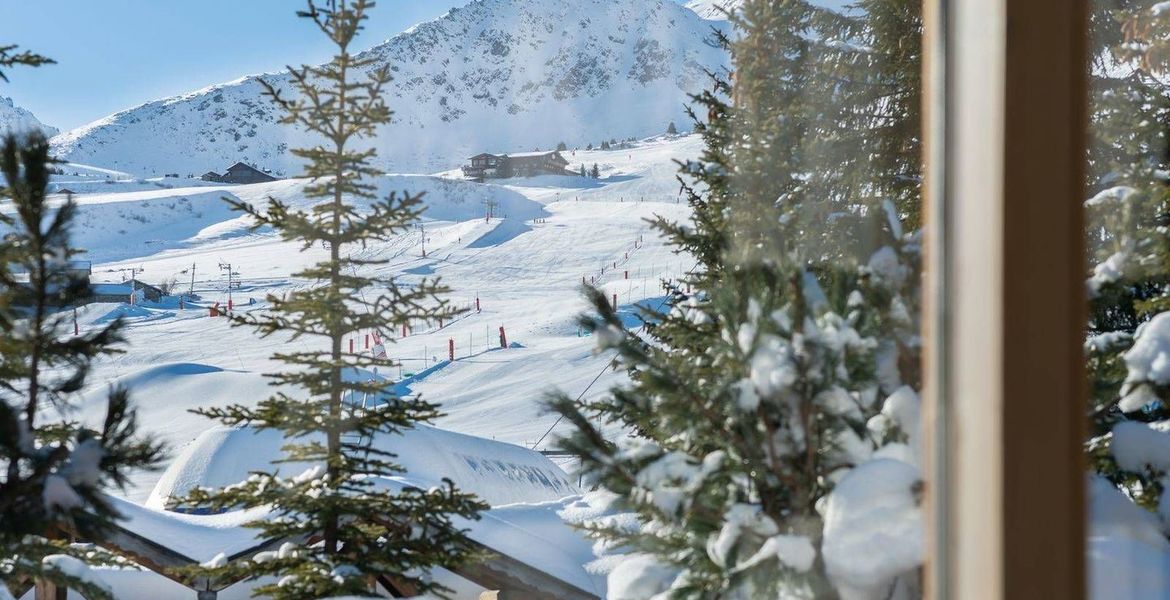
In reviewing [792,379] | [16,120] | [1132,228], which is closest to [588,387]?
[792,379]

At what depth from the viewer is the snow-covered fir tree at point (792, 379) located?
3.21 ft

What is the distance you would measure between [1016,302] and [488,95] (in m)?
1.02

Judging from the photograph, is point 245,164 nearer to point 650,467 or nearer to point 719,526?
point 650,467

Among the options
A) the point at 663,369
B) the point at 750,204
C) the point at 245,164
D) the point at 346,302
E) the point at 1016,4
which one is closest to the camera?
the point at 1016,4

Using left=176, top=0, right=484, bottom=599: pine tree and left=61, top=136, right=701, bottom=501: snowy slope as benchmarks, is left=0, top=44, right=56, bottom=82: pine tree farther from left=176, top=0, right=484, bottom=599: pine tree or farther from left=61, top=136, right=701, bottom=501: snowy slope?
left=176, top=0, right=484, bottom=599: pine tree

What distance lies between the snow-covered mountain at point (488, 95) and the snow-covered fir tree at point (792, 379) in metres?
0.25

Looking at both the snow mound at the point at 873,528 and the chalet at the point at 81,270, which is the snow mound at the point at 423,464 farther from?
the snow mound at the point at 873,528

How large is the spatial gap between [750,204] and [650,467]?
470 millimetres

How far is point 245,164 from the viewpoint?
58.6 inches

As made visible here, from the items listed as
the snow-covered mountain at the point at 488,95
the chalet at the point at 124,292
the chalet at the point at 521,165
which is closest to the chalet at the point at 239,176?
the snow-covered mountain at the point at 488,95

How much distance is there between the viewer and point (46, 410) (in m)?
1.23

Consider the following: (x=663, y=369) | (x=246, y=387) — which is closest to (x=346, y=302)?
(x=246, y=387)

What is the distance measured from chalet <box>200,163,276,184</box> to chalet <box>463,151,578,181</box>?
1.20 ft

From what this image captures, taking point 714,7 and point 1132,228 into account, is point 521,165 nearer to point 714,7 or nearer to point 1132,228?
point 714,7
